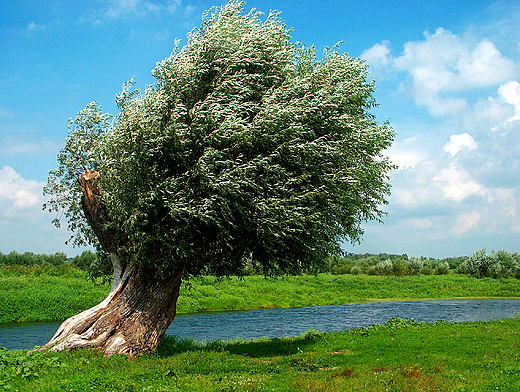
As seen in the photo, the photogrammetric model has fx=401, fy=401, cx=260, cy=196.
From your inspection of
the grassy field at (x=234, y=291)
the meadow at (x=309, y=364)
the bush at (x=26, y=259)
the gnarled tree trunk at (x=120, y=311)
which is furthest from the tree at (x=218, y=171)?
the bush at (x=26, y=259)

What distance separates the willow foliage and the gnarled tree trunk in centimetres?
105

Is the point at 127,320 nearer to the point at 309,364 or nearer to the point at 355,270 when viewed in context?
the point at 309,364

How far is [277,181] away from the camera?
15031 millimetres

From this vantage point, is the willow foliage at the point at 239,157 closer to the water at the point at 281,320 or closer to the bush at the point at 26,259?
the water at the point at 281,320

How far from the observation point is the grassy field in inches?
1275

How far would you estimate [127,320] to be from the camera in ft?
51.0

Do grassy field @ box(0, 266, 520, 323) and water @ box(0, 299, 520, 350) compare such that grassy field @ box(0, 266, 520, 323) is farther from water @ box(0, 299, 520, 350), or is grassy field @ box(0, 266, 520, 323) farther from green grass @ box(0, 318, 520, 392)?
green grass @ box(0, 318, 520, 392)

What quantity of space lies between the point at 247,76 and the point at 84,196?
322 inches

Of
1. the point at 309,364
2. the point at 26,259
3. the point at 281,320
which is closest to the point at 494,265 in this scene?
the point at 281,320

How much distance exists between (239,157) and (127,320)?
769cm

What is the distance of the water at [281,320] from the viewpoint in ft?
83.4

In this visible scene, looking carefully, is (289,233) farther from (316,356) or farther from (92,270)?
(92,270)

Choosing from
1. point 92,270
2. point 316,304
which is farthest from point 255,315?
point 92,270

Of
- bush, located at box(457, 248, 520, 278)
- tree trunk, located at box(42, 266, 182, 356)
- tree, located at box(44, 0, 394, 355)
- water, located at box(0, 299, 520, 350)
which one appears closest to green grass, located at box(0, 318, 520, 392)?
tree trunk, located at box(42, 266, 182, 356)
